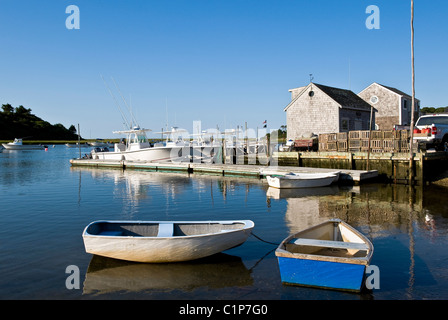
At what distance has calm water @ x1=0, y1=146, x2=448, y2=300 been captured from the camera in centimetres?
775

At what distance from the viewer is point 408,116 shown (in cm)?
4256

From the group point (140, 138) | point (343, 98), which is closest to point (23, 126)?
point (140, 138)

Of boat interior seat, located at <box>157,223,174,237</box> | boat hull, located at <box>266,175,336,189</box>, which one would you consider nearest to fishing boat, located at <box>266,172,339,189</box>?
boat hull, located at <box>266,175,336,189</box>

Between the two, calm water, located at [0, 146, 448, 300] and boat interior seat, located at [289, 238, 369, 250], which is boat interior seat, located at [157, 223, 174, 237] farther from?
boat interior seat, located at [289, 238, 369, 250]

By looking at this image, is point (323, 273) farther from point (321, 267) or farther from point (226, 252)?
point (226, 252)

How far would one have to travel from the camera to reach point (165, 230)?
9750 mm

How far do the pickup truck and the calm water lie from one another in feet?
16.6

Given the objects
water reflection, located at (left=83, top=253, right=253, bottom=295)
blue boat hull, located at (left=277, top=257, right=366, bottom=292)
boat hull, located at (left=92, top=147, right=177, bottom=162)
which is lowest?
water reflection, located at (left=83, top=253, right=253, bottom=295)

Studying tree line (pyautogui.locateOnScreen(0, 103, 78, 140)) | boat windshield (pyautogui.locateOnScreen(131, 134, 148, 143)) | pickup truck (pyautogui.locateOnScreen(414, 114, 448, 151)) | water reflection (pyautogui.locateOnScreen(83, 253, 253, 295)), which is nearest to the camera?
water reflection (pyautogui.locateOnScreen(83, 253, 253, 295))

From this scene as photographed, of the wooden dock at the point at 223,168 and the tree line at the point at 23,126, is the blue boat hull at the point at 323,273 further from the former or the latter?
the tree line at the point at 23,126

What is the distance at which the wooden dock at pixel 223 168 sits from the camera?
77.5 feet

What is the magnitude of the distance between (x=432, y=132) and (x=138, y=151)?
2960cm

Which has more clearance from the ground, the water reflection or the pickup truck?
the pickup truck

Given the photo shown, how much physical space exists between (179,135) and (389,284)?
1708 inches
